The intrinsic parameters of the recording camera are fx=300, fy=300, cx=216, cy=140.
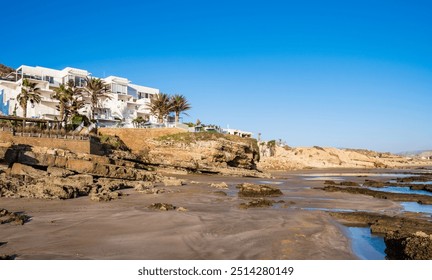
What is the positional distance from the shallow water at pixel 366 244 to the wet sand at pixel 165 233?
291mm

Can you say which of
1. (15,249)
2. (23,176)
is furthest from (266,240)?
(23,176)

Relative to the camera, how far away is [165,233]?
9.41m

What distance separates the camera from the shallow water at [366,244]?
835 centimetres

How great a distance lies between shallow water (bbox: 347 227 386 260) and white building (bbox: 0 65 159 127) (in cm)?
4143

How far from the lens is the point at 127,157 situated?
32.9m

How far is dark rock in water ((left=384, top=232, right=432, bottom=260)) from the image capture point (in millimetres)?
7535

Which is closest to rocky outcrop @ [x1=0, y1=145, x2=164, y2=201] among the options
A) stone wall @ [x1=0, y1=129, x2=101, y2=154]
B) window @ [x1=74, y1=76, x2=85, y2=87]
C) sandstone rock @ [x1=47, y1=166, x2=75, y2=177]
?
sandstone rock @ [x1=47, y1=166, x2=75, y2=177]

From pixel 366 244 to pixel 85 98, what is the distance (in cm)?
5386

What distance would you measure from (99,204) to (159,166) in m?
20.8

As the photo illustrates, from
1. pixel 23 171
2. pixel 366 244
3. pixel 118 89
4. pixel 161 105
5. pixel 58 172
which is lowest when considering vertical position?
pixel 366 244

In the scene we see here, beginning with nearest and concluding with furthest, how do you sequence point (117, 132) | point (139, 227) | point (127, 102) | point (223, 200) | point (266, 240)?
point (266, 240) → point (139, 227) → point (223, 200) → point (117, 132) → point (127, 102)

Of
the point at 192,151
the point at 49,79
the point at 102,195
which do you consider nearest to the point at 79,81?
the point at 49,79

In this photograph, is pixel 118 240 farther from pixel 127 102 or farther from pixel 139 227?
pixel 127 102

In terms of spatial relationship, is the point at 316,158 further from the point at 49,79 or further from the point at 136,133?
the point at 49,79
